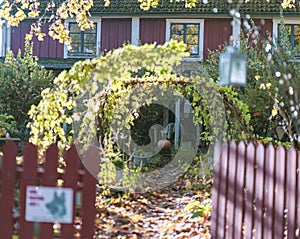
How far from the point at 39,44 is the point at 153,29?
4497 millimetres

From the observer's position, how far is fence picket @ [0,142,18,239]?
13.6 ft

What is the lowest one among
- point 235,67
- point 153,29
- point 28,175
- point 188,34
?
point 28,175

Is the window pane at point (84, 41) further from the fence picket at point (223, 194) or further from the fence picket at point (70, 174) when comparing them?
the fence picket at point (70, 174)

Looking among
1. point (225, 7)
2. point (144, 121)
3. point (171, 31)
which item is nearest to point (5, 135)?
point (144, 121)

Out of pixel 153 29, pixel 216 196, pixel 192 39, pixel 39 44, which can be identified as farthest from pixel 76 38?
pixel 216 196

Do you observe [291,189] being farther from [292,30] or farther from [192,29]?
[292,30]

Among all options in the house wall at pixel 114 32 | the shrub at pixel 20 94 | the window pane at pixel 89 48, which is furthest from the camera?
the window pane at pixel 89 48

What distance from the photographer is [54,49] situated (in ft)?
58.8

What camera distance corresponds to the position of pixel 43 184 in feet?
13.1

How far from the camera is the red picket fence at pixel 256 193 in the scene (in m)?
4.70

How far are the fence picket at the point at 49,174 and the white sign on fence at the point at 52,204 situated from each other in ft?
0.20

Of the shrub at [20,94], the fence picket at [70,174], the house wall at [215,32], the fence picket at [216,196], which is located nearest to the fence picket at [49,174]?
the fence picket at [70,174]

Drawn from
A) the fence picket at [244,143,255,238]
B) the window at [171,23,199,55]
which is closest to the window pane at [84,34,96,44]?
the window at [171,23,199,55]

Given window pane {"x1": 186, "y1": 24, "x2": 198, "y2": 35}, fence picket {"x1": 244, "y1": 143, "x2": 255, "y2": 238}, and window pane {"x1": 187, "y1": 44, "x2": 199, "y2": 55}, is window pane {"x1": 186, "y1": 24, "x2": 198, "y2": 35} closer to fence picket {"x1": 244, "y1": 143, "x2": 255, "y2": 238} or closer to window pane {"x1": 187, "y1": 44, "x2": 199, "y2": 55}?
window pane {"x1": 187, "y1": 44, "x2": 199, "y2": 55}
